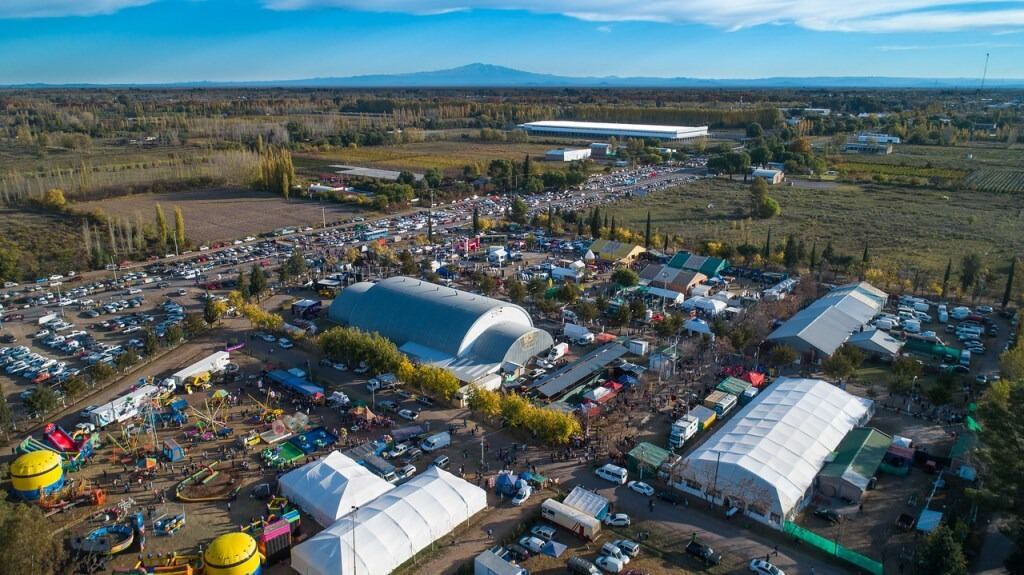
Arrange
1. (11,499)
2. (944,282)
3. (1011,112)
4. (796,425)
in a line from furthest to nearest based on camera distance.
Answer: (1011,112) → (944,282) → (796,425) → (11,499)

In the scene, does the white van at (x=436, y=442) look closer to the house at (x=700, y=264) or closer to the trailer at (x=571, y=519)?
the trailer at (x=571, y=519)

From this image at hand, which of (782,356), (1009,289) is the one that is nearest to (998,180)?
(1009,289)

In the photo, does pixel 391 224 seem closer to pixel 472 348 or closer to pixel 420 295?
pixel 420 295

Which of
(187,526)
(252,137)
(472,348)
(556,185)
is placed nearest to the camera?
(187,526)

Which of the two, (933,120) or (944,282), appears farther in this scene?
(933,120)

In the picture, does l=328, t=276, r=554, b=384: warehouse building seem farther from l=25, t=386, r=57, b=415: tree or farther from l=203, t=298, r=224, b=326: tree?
l=25, t=386, r=57, b=415: tree

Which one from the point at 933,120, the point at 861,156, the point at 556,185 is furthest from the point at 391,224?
the point at 933,120

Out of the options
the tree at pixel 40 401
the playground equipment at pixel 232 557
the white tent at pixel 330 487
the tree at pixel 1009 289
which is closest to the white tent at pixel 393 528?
the white tent at pixel 330 487
